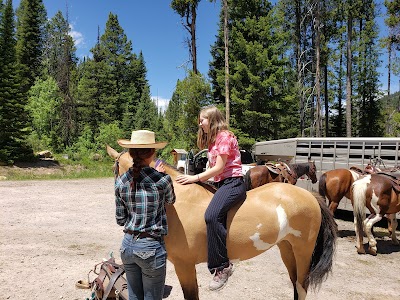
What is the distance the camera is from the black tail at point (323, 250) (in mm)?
3432

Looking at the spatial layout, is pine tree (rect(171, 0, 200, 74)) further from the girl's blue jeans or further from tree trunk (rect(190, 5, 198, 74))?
the girl's blue jeans

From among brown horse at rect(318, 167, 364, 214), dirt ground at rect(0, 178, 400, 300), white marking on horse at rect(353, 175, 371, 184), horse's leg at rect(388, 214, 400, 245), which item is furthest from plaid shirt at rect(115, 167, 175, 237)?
horse's leg at rect(388, 214, 400, 245)

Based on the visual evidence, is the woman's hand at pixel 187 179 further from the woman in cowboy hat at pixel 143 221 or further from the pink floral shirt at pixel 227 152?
the woman in cowboy hat at pixel 143 221

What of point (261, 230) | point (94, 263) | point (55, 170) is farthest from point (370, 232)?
point (55, 170)

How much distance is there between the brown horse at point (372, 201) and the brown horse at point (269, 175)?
209 centimetres

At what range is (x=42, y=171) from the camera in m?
22.6

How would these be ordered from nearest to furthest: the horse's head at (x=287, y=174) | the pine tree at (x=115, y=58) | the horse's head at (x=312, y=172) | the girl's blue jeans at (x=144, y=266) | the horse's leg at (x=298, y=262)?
the girl's blue jeans at (x=144, y=266) → the horse's leg at (x=298, y=262) → the horse's head at (x=287, y=174) → the horse's head at (x=312, y=172) → the pine tree at (x=115, y=58)

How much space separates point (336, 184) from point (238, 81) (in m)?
13.8

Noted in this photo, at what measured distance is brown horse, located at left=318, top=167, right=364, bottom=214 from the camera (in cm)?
794

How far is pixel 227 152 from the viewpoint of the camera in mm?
2807

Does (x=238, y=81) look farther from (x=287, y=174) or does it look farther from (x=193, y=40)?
(x=287, y=174)

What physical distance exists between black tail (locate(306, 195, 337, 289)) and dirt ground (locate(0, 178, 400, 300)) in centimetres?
94

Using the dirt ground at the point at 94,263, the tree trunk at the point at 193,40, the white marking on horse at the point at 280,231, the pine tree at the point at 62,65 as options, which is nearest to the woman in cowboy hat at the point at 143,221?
the white marking on horse at the point at 280,231

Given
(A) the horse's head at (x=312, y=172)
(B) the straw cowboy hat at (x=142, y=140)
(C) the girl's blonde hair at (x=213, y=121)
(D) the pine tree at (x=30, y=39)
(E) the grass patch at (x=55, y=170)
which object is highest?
(D) the pine tree at (x=30, y=39)
